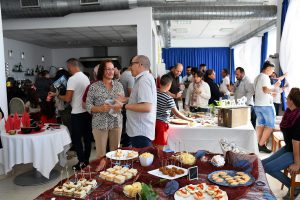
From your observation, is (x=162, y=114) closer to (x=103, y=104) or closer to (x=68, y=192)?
(x=103, y=104)

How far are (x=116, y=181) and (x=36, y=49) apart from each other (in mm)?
8528

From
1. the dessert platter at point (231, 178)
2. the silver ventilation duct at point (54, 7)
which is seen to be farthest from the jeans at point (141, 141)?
the silver ventilation duct at point (54, 7)

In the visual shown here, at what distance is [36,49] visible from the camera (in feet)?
29.2

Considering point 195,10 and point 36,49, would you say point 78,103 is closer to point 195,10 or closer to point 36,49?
point 195,10

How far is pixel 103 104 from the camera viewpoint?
2.76m

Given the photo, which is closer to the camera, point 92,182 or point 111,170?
point 92,182

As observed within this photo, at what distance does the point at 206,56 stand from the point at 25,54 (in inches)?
299

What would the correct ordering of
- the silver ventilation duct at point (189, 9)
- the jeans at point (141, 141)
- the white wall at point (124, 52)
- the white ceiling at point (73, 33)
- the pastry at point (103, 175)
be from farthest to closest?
the white wall at point (124, 52), the white ceiling at point (73, 33), the silver ventilation duct at point (189, 9), the jeans at point (141, 141), the pastry at point (103, 175)

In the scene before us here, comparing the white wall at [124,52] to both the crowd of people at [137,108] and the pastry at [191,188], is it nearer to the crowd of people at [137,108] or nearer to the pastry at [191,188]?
the crowd of people at [137,108]

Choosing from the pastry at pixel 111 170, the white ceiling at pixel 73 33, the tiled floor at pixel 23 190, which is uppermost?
the white ceiling at pixel 73 33

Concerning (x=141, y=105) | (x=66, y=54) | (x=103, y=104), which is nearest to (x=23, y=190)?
(x=103, y=104)

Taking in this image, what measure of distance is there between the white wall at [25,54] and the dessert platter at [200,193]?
7.11 meters

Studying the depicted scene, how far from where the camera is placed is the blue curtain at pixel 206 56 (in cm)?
1220

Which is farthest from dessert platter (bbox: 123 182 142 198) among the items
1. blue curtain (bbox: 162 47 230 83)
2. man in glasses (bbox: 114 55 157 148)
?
blue curtain (bbox: 162 47 230 83)
